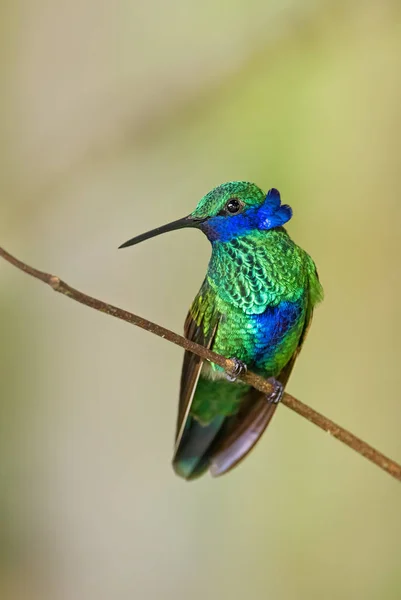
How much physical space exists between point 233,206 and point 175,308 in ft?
2.52

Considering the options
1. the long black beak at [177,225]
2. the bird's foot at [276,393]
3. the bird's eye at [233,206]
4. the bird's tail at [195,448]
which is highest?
the bird's eye at [233,206]

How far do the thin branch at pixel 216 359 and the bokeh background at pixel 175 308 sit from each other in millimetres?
704

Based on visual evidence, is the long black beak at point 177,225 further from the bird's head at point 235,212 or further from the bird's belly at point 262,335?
the bird's belly at point 262,335

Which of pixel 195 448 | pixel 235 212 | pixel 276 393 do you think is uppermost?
pixel 235 212

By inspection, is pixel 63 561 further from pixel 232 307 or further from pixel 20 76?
pixel 20 76

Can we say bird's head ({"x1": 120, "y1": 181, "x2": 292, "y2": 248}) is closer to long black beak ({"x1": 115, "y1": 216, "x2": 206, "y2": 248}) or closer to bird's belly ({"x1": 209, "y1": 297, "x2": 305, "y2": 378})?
long black beak ({"x1": 115, "y1": 216, "x2": 206, "y2": 248})

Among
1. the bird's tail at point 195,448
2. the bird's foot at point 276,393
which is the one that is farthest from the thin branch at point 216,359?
the bird's tail at point 195,448

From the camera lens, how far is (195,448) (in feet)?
3.23

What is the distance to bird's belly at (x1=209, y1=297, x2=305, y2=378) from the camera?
80 centimetres

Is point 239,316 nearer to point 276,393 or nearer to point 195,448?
point 276,393

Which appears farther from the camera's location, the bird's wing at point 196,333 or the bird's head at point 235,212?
the bird's wing at point 196,333

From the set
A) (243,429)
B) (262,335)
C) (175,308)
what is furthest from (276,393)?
(175,308)

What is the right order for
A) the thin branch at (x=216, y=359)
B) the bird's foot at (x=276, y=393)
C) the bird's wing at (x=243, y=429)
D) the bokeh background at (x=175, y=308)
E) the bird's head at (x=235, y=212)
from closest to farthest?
the thin branch at (x=216, y=359), the bird's head at (x=235, y=212), the bird's foot at (x=276, y=393), the bird's wing at (x=243, y=429), the bokeh background at (x=175, y=308)

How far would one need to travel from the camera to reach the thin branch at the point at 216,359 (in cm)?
52
